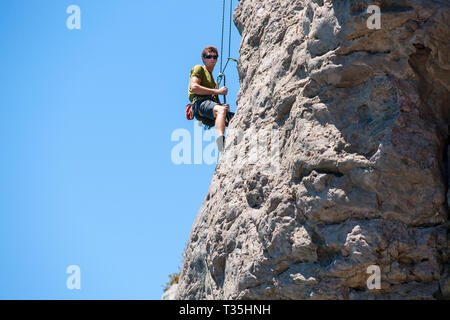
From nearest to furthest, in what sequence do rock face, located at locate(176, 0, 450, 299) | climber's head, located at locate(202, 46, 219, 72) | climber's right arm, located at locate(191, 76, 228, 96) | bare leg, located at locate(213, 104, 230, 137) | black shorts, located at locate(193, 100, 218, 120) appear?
rock face, located at locate(176, 0, 450, 299) < bare leg, located at locate(213, 104, 230, 137) < climber's right arm, located at locate(191, 76, 228, 96) < black shorts, located at locate(193, 100, 218, 120) < climber's head, located at locate(202, 46, 219, 72)

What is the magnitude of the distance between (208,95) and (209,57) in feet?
2.45

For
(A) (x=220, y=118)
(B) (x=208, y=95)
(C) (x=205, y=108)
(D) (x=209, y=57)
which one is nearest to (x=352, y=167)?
(A) (x=220, y=118)

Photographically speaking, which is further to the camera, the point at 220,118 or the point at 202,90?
the point at 202,90

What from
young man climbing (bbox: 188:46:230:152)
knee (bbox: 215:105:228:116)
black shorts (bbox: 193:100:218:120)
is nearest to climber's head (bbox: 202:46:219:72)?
young man climbing (bbox: 188:46:230:152)

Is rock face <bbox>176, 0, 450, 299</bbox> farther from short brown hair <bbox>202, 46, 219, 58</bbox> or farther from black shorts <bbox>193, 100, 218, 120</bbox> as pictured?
short brown hair <bbox>202, 46, 219, 58</bbox>

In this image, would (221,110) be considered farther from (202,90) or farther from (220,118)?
(202,90)

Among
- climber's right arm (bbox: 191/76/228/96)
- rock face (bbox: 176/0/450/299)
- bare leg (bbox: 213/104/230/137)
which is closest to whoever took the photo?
rock face (bbox: 176/0/450/299)

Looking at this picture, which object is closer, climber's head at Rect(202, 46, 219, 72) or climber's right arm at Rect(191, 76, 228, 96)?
climber's right arm at Rect(191, 76, 228, 96)

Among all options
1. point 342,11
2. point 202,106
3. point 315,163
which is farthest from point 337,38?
point 202,106

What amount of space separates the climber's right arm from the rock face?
6.61 ft

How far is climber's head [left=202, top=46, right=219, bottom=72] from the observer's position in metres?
11.1

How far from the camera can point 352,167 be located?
726 cm

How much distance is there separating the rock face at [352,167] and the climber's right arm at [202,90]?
202 cm
